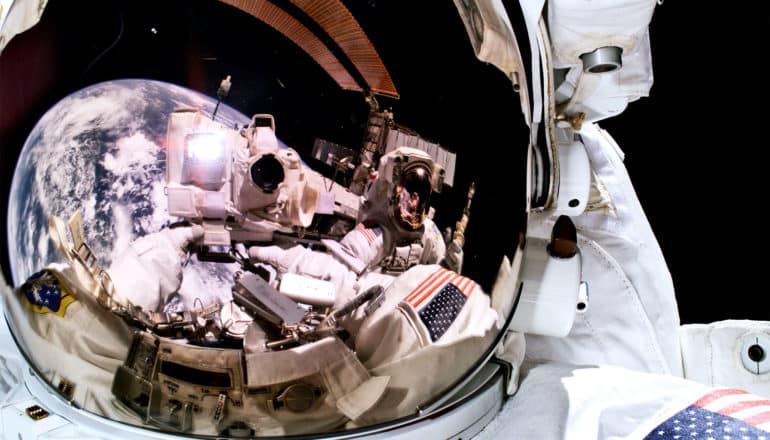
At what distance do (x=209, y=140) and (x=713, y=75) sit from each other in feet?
4.39

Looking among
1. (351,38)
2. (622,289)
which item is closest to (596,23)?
(351,38)

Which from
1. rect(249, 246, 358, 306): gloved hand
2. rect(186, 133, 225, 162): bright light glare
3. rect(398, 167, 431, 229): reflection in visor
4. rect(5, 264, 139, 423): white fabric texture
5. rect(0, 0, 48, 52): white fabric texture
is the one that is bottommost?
rect(5, 264, 139, 423): white fabric texture

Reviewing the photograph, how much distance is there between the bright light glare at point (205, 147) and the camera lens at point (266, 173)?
0.12 feet

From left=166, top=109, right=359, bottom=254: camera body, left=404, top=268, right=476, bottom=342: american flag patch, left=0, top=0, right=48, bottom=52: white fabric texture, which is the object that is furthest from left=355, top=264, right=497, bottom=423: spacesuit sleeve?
left=0, top=0, right=48, bottom=52: white fabric texture

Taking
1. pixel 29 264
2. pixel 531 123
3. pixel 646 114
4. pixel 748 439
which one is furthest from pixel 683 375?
pixel 29 264

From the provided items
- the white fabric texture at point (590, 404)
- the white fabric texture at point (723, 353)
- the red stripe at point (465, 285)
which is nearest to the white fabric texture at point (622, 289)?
the white fabric texture at point (723, 353)

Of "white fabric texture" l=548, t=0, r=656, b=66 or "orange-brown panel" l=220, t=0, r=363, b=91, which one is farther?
"white fabric texture" l=548, t=0, r=656, b=66

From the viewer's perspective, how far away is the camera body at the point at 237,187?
624 mm

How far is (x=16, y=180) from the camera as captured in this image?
74 centimetres

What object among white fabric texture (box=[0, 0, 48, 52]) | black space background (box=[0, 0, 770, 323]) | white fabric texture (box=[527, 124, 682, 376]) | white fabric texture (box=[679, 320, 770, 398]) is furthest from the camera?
white fabric texture (box=[527, 124, 682, 376])

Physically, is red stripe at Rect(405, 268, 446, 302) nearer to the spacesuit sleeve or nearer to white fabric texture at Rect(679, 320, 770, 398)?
the spacesuit sleeve

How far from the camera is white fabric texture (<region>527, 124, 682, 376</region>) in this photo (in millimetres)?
1141

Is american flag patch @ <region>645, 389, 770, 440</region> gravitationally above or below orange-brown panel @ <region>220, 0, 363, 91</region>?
below

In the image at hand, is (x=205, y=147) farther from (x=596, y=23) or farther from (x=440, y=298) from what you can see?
(x=596, y=23)
